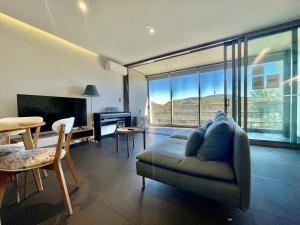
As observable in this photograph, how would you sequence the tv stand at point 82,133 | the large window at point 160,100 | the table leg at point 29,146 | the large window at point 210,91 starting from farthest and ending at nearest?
the large window at point 160,100 → the large window at point 210,91 → the tv stand at point 82,133 → the table leg at point 29,146

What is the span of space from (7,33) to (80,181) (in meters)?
2.98

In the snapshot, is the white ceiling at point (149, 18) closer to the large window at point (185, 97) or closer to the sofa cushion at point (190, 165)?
the sofa cushion at point (190, 165)

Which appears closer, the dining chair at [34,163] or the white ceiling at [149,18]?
the dining chair at [34,163]

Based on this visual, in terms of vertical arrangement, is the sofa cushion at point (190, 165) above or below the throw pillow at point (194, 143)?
below

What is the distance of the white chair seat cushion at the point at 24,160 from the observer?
1.09 meters

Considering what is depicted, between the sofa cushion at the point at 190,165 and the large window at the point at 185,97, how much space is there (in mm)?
4820

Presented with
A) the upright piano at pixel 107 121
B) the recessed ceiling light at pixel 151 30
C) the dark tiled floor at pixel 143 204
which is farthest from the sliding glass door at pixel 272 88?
the upright piano at pixel 107 121

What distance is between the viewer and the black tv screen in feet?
8.37

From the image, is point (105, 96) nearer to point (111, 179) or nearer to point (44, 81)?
point (44, 81)

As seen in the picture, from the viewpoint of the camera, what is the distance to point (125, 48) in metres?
3.73

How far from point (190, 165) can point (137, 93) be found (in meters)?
5.06

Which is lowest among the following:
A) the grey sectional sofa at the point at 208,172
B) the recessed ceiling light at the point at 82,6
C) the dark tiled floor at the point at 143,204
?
the dark tiled floor at the point at 143,204

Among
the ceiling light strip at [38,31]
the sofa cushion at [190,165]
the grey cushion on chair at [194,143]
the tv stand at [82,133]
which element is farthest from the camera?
the tv stand at [82,133]

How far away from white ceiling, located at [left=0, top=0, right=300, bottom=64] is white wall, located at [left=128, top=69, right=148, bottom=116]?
7.49 ft
